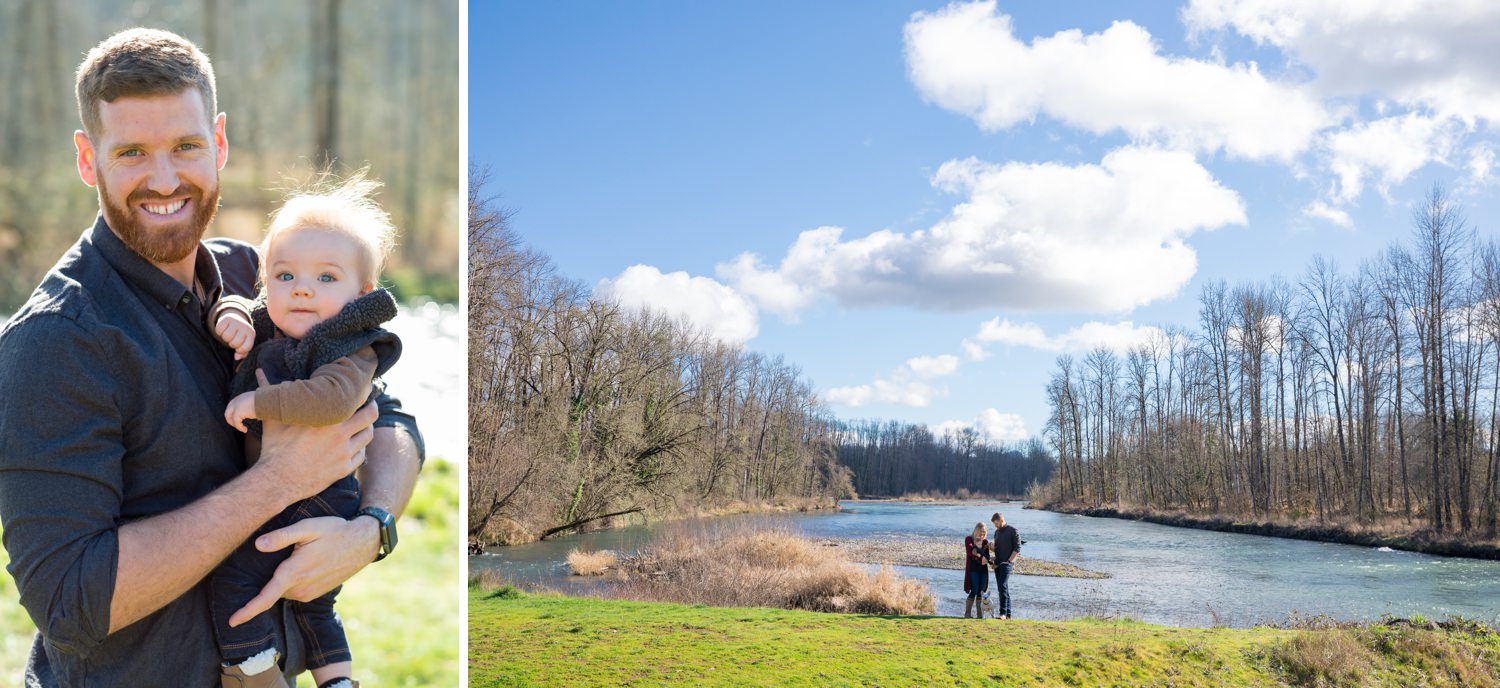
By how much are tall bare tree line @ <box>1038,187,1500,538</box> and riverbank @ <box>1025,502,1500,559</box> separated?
0.56ft

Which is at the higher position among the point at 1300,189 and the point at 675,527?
the point at 1300,189

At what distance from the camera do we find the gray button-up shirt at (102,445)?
3.25ft

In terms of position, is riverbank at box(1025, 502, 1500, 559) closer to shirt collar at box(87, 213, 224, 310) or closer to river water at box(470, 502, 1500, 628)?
river water at box(470, 502, 1500, 628)

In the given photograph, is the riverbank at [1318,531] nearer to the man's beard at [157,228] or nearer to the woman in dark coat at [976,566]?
the woman in dark coat at [976,566]

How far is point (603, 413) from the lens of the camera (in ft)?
56.4

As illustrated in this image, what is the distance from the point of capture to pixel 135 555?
1.02 metres

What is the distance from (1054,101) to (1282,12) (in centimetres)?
396

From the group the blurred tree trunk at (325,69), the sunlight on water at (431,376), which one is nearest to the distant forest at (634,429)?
the blurred tree trunk at (325,69)

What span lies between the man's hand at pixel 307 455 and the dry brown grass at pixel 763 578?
9717 millimetres

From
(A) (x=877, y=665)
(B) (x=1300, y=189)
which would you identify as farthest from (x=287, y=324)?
(B) (x=1300, y=189)

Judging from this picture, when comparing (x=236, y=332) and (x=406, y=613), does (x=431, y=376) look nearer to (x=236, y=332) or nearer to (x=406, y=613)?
(x=406, y=613)

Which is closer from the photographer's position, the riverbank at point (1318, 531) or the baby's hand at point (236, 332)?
the baby's hand at point (236, 332)

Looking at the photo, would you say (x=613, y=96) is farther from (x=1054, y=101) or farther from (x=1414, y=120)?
(x=1414, y=120)

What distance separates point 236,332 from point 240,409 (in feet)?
0.41
